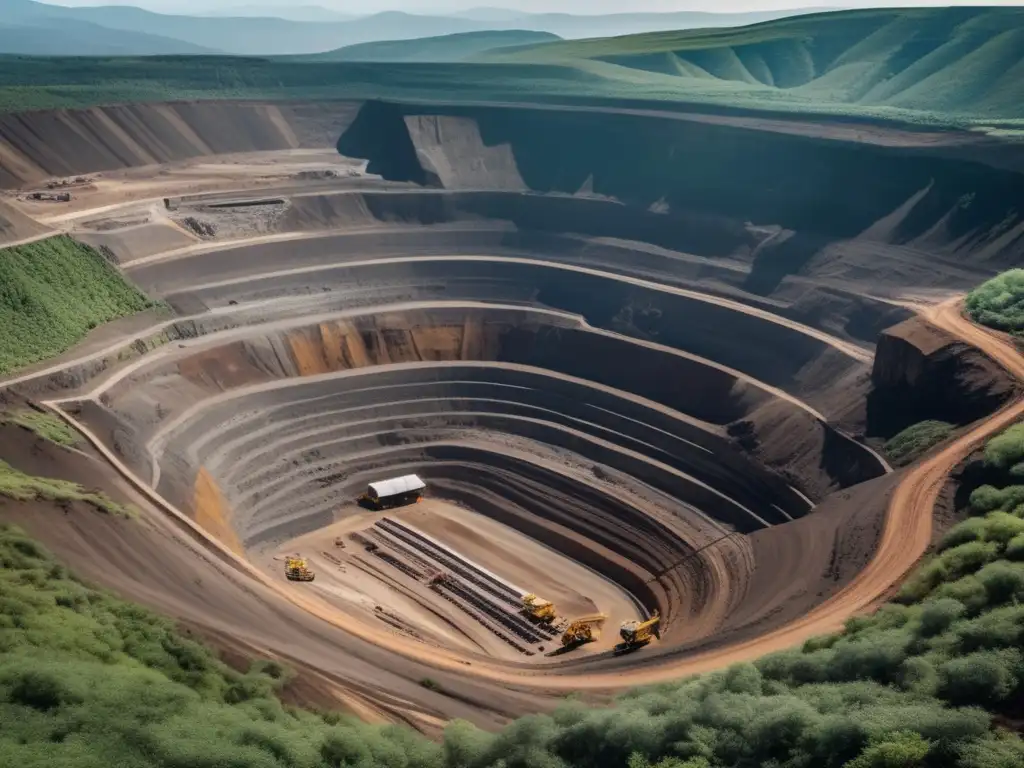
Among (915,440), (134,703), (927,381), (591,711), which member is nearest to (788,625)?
(591,711)

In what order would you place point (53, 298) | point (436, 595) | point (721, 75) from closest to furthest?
1. point (436, 595)
2. point (53, 298)
3. point (721, 75)

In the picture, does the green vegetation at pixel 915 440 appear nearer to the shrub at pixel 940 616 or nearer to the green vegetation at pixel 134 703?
the shrub at pixel 940 616

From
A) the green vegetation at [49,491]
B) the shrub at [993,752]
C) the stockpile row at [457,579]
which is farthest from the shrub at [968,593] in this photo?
the green vegetation at [49,491]

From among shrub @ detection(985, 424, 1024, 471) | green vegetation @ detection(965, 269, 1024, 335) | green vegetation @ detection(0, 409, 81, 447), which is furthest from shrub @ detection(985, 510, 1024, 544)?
green vegetation @ detection(0, 409, 81, 447)

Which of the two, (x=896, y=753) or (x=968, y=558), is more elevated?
(x=968, y=558)

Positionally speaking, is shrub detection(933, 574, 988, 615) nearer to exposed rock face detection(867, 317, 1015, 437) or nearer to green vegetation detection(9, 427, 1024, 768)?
green vegetation detection(9, 427, 1024, 768)

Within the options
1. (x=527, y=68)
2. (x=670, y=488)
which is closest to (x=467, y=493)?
(x=670, y=488)

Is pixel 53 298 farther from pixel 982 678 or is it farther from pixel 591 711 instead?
pixel 982 678
